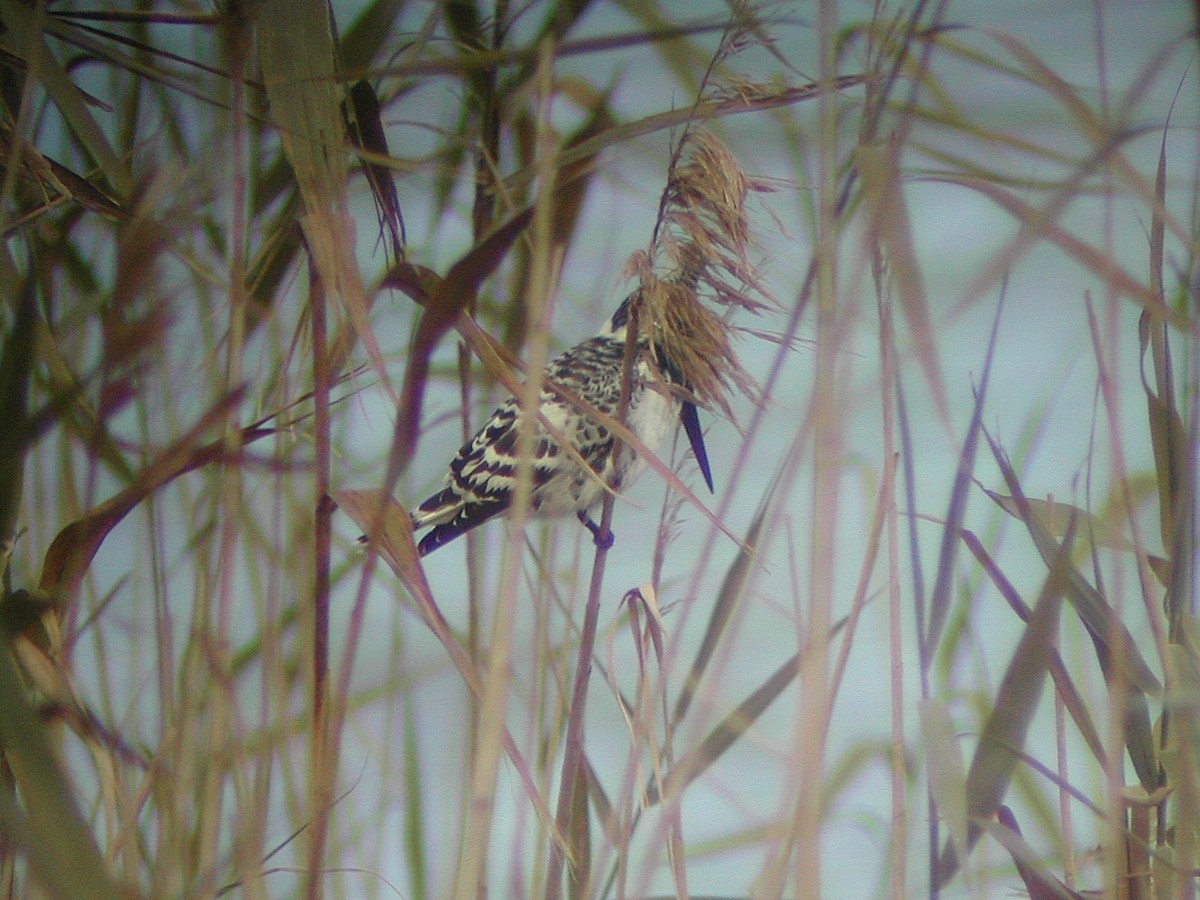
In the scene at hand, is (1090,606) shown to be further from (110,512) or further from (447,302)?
(110,512)

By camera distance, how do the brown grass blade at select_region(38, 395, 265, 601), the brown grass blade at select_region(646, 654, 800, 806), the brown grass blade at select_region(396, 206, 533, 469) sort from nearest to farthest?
the brown grass blade at select_region(396, 206, 533, 469) < the brown grass blade at select_region(38, 395, 265, 601) < the brown grass blade at select_region(646, 654, 800, 806)

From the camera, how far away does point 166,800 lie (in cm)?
70

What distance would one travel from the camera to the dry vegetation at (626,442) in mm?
615

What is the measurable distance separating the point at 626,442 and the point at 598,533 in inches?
6.0

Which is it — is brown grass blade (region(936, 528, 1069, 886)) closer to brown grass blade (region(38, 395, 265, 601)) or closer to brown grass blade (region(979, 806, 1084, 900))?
brown grass blade (region(979, 806, 1084, 900))

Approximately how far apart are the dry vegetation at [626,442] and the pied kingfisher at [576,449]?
3 centimetres

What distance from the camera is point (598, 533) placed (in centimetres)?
76

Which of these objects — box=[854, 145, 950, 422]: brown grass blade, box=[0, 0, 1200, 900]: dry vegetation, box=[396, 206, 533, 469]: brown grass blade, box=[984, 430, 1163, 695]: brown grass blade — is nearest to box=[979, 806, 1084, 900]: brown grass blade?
box=[0, 0, 1200, 900]: dry vegetation

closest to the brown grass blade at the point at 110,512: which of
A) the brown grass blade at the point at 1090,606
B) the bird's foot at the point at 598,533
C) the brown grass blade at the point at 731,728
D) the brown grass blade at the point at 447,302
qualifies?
the brown grass blade at the point at 447,302

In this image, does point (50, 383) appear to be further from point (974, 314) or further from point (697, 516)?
point (974, 314)

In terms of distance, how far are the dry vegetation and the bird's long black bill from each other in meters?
0.02

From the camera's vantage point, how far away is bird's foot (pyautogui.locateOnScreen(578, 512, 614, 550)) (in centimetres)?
74

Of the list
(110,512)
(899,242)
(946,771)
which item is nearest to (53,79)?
(110,512)

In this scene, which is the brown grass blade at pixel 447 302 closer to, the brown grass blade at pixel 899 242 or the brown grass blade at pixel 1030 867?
the brown grass blade at pixel 899 242
